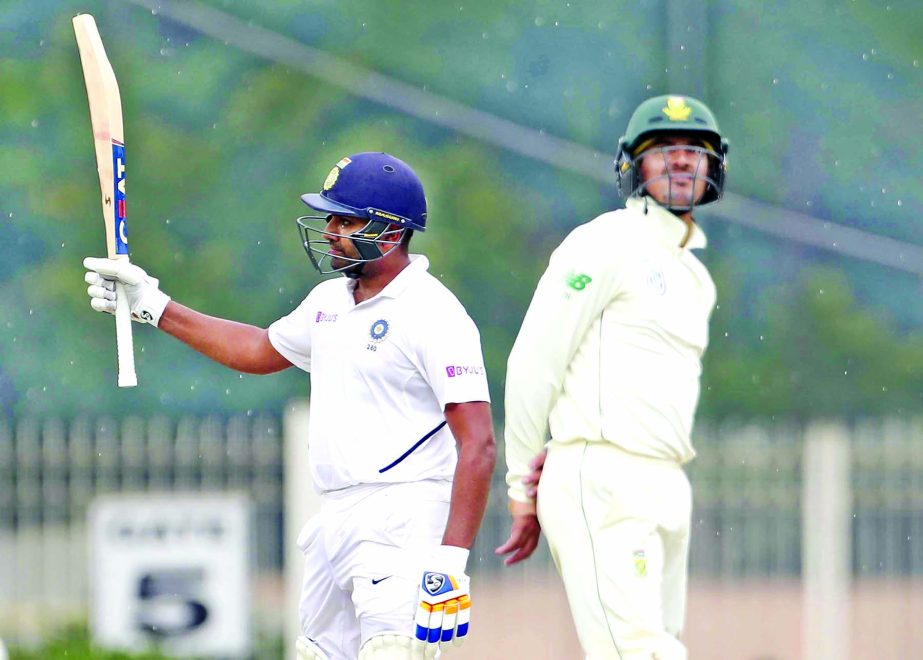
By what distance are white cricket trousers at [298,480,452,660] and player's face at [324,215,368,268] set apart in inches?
26.2

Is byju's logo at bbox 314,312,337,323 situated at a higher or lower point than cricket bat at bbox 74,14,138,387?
lower

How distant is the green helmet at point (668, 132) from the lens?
5.96 metres

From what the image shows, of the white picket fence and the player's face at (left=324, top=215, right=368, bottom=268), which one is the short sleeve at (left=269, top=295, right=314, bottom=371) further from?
the white picket fence

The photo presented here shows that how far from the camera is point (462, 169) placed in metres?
19.4

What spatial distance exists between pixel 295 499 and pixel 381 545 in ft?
16.9

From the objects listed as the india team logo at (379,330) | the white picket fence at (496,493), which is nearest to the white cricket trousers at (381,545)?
the india team logo at (379,330)

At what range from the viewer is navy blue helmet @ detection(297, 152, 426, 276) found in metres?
6.09

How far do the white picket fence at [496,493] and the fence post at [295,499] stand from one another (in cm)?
3

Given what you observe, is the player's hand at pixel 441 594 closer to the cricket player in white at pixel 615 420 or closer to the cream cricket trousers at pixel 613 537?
the cricket player in white at pixel 615 420

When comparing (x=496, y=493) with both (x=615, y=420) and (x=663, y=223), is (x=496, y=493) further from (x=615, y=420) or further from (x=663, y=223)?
(x=615, y=420)

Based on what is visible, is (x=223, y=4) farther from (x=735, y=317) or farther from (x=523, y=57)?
(x=735, y=317)

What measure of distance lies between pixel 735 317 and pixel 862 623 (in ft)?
28.0

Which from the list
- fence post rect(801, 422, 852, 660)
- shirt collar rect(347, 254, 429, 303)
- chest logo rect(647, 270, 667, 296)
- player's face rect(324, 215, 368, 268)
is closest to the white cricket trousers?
shirt collar rect(347, 254, 429, 303)

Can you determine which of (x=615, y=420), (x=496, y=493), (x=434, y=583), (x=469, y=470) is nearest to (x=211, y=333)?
(x=469, y=470)
